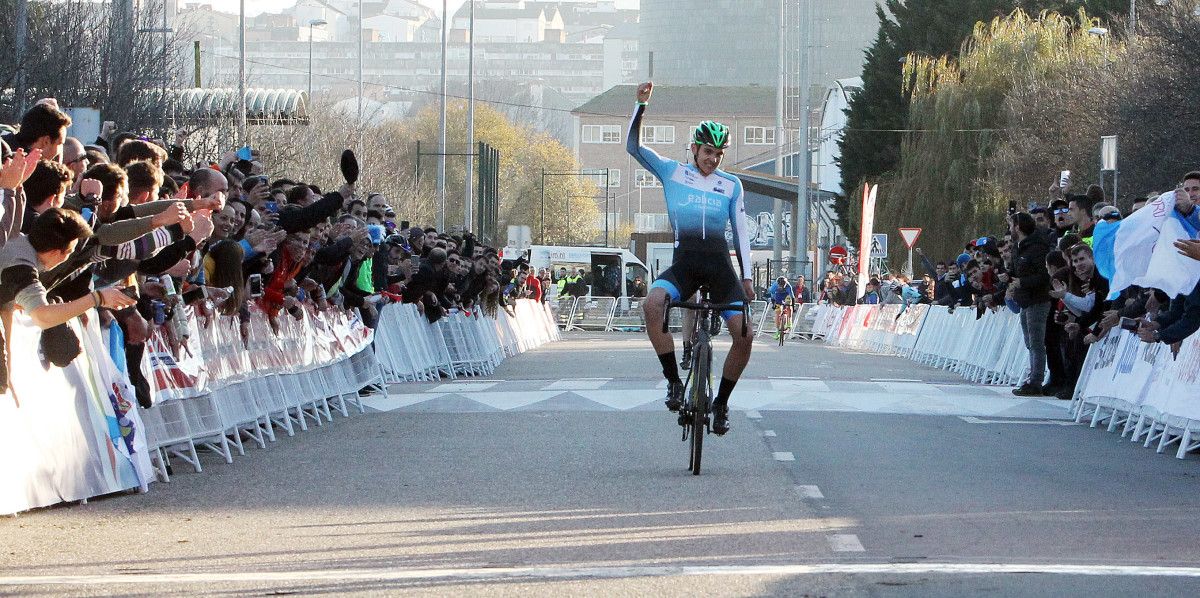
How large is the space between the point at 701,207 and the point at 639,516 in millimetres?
3113

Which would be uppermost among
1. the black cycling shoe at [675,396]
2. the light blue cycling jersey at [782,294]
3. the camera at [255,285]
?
the camera at [255,285]

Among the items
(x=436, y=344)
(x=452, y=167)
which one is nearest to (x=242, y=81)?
(x=436, y=344)

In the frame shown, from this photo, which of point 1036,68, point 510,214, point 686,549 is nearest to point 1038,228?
point 686,549

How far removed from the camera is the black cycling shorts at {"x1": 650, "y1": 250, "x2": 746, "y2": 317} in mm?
11703

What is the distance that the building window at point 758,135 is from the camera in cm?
17675

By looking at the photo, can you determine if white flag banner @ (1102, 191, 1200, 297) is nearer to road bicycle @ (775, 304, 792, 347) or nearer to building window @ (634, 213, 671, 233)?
road bicycle @ (775, 304, 792, 347)

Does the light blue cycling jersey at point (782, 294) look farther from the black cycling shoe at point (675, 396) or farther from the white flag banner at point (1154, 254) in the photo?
the black cycling shoe at point (675, 396)

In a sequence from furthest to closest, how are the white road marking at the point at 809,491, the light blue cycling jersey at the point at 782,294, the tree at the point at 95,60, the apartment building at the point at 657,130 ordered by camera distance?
the apartment building at the point at 657,130
the light blue cycling jersey at the point at 782,294
the tree at the point at 95,60
the white road marking at the point at 809,491

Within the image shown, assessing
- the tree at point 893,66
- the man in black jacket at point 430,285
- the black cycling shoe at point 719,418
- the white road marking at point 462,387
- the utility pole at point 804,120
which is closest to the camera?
the black cycling shoe at point 719,418

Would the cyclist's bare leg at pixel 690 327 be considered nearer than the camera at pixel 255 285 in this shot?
Yes

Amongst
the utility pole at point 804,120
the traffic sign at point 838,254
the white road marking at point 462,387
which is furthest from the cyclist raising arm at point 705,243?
the traffic sign at point 838,254

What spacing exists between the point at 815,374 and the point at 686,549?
16.7 meters

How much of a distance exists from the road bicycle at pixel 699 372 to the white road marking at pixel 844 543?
2.78 m

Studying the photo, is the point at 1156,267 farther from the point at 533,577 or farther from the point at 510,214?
the point at 510,214
